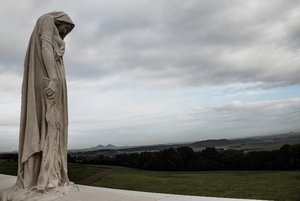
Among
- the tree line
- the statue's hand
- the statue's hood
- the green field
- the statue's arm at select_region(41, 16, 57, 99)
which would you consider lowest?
the green field

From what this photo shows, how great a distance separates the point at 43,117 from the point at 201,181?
13317 millimetres

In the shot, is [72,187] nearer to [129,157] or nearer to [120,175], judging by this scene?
[120,175]

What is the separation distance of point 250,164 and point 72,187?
16884 millimetres

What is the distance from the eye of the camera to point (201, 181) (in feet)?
56.9

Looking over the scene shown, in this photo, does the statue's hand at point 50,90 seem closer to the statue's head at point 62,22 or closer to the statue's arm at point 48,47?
the statue's arm at point 48,47

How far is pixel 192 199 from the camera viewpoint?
196 inches

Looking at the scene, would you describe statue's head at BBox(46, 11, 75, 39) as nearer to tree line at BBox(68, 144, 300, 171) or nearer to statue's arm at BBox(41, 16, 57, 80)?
statue's arm at BBox(41, 16, 57, 80)

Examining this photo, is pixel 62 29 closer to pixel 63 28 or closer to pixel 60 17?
pixel 63 28

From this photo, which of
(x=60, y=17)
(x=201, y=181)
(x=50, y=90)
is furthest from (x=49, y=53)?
(x=201, y=181)

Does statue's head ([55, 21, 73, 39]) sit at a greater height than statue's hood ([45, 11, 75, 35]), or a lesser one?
lesser

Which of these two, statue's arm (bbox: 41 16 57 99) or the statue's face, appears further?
the statue's face

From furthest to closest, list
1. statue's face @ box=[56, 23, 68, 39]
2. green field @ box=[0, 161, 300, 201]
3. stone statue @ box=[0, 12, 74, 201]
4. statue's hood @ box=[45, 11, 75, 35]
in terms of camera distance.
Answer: green field @ box=[0, 161, 300, 201]
statue's face @ box=[56, 23, 68, 39]
statue's hood @ box=[45, 11, 75, 35]
stone statue @ box=[0, 12, 74, 201]

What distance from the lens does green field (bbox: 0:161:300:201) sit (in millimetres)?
14719

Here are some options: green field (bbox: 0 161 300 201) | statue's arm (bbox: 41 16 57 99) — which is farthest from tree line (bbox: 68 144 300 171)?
statue's arm (bbox: 41 16 57 99)
